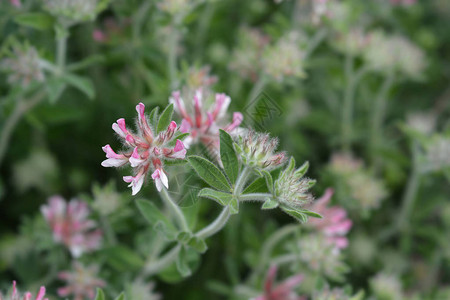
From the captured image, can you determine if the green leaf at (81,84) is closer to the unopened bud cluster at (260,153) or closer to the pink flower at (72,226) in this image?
the pink flower at (72,226)

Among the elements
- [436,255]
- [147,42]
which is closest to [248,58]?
[147,42]

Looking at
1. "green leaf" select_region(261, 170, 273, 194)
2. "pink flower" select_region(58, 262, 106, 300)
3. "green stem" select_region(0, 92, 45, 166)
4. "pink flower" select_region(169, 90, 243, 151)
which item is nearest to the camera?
"green leaf" select_region(261, 170, 273, 194)

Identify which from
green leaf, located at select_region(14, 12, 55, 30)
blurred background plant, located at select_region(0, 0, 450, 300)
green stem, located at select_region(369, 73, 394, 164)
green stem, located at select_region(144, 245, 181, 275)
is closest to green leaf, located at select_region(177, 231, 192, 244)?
blurred background plant, located at select_region(0, 0, 450, 300)

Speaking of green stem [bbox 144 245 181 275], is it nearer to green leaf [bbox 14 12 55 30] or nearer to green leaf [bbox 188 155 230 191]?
green leaf [bbox 188 155 230 191]

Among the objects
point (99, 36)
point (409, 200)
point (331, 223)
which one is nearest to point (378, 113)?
point (409, 200)

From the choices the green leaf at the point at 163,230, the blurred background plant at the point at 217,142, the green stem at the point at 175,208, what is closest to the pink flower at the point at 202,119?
the blurred background plant at the point at 217,142

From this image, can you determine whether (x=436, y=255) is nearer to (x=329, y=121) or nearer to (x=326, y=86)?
(x=329, y=121)

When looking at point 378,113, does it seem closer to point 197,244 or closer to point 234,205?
point 197,244
